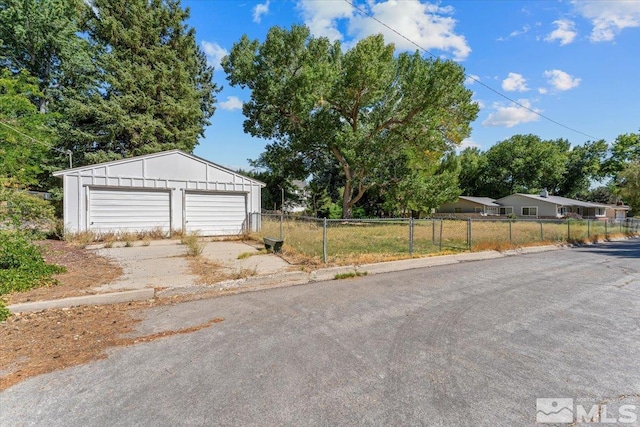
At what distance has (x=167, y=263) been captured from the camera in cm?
803

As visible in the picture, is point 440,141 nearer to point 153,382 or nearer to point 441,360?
point 441,360

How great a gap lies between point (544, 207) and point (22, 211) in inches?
1906

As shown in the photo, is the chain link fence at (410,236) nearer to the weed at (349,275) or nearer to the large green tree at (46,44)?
the weed at (349,275)

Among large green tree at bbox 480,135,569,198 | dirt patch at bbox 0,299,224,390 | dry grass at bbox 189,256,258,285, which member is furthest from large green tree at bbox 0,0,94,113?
large green tree at bbox 480,135,569,198

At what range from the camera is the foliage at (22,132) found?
17.4 meters

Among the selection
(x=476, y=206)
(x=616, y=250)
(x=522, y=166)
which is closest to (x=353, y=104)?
(x=616, y=250)

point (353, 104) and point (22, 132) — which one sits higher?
point (353, 104)

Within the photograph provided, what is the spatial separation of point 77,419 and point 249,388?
1.25 metres

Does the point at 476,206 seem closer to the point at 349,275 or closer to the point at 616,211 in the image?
the point at 616,211

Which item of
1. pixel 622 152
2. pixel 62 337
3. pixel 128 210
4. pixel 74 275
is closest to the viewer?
pixel 62 337

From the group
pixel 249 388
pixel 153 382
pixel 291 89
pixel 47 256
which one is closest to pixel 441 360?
pixel 249 388

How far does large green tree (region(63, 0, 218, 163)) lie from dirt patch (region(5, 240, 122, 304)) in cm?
1423

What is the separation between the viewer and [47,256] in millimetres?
8328

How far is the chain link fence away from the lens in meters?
9.16
